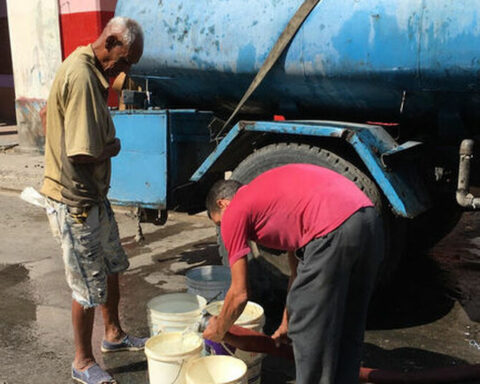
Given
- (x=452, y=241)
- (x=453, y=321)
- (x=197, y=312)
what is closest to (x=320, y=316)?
(x=197, y=312)

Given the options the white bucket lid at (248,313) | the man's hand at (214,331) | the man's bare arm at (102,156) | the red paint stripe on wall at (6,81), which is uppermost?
the man's bare arm at (102,156)

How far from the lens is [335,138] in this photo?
372 cm

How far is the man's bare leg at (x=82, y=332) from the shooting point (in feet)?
10.1

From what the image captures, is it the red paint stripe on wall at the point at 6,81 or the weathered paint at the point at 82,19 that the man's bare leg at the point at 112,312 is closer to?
the weathered paint at the point at 82,19

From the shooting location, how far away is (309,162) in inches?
147

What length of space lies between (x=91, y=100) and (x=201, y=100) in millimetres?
1817

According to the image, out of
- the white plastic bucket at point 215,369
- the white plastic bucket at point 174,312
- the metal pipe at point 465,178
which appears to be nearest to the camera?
the white plastic bucket at point 215,369

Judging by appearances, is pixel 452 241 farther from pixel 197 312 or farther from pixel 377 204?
pixel 197 312

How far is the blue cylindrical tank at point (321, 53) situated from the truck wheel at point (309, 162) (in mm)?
419

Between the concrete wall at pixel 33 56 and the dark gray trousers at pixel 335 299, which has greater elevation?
the concrete wall at pixel 33 56

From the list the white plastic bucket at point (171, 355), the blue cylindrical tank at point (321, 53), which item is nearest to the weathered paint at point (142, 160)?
the blue cylindrical tank at point (321, 53)

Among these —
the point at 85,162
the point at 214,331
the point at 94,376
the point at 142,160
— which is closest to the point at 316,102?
the point at 142,160

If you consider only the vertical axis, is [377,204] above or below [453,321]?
above

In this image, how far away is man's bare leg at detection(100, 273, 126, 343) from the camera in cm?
338
